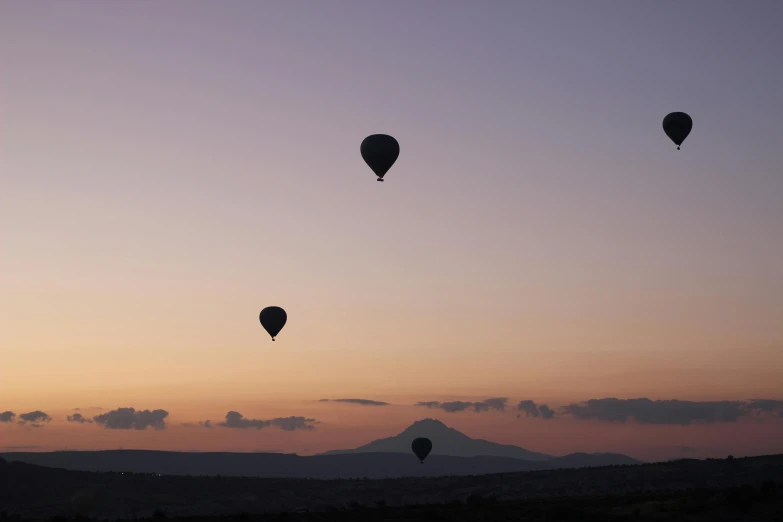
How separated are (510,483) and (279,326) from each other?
5561 centimetres

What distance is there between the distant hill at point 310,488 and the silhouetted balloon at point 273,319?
1226 inches

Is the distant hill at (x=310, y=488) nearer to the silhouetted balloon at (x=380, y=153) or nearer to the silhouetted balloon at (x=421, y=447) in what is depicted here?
the silhouetted balloon at (x=421, y=447)

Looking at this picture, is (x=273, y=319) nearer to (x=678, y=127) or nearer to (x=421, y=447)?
(x=421, y=447)

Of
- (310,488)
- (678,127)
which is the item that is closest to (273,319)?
(678,127)

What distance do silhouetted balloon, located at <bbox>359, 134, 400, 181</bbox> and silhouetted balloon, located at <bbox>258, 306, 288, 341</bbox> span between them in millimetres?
21686

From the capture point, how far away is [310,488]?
144875 mm

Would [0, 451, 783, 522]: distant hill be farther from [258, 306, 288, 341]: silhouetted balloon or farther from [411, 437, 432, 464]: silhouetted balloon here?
[258, 306, 288, 341]: silhouetted balloon

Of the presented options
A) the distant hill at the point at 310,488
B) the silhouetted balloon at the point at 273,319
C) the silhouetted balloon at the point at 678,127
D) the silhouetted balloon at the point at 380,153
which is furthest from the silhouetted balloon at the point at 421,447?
the silhouetted balloon at the point at 678,127

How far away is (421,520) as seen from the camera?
216 feet

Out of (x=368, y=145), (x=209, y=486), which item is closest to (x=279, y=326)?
(x=368, y=145)

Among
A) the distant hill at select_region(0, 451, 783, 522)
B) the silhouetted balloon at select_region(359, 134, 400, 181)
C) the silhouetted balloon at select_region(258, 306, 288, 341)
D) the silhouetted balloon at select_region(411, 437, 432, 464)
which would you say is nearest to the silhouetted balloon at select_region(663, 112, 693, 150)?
the silhouetted balloon at select_region(359, 134, 400, 181)

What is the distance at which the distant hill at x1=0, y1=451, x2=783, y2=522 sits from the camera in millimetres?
124750

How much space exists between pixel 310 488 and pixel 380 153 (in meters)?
75.9

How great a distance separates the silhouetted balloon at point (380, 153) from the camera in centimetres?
8644
